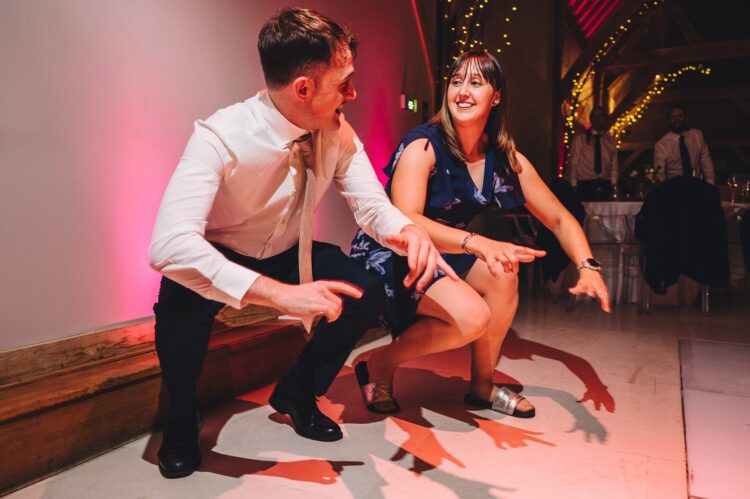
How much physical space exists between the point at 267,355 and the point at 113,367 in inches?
24.4

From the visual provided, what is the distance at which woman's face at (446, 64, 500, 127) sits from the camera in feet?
6.10

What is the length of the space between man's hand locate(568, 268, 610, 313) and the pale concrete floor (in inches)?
17.0

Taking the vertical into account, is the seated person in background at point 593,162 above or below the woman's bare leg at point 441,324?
above

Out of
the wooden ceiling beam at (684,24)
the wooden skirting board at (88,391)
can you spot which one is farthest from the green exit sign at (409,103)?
→ the wooden ceiling beam at (684,24)

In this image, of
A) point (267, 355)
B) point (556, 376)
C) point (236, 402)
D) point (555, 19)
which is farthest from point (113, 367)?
point (555, 19)

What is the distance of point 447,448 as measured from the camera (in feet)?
5.10

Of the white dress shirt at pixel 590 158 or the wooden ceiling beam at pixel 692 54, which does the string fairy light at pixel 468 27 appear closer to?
the white dress shirt at pixel 590 158

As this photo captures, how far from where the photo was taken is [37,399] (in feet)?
4.27

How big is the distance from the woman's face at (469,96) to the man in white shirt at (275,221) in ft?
1.41

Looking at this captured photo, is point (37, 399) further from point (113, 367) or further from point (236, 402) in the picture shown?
point (236, 402)

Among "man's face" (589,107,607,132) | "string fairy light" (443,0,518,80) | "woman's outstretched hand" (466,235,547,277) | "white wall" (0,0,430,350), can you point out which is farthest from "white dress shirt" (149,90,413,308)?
"man's face" (589,107,607,132)

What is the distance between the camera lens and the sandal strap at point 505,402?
1821 mm

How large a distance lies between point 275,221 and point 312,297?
0.61 meters

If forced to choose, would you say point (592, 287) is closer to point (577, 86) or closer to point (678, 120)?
point (678, 120)
